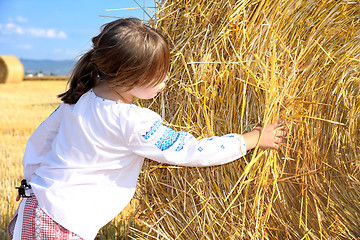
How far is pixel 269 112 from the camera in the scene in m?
1.61

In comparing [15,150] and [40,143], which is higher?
[40,143]

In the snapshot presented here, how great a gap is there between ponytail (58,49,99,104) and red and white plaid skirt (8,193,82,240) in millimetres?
409

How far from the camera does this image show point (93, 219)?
162 cm

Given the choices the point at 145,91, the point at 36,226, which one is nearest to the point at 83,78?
the point at 145,91

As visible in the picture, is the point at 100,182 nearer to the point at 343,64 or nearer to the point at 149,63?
the point at 149,63

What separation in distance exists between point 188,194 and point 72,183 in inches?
18.1

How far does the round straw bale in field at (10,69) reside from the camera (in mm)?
12336

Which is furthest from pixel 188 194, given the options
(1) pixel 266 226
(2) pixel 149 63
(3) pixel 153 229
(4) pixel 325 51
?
(4) pixel 325 51

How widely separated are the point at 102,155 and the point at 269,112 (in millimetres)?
626

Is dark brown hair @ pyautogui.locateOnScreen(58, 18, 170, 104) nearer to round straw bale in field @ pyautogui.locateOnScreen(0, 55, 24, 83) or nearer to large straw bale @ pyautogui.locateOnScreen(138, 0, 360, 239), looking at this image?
large straw bale @ pyautogui.locateOnScreen(138, 0, 360, 239)

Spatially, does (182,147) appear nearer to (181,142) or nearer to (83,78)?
(181,142)

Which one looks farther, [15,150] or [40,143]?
[15,150]

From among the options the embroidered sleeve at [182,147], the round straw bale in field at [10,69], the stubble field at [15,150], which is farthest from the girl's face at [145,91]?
the round straw bale in field at [10,69]

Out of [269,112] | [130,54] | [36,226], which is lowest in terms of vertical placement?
[36,226]
